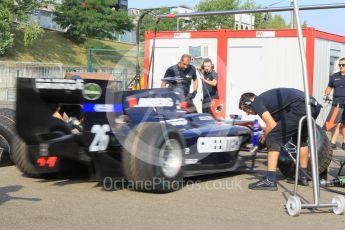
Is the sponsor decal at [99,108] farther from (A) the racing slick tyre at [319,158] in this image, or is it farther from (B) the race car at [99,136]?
(A) the racing slick tyre at [319,158]

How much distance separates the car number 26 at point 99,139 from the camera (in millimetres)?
6438

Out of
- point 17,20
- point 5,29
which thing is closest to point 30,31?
point 5,29

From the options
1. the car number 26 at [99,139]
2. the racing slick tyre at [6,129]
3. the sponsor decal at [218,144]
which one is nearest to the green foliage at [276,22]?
Answer: the sponsor decal at [218,144]

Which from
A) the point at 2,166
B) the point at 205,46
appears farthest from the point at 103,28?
the point at 2,166

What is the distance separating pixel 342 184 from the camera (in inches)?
284

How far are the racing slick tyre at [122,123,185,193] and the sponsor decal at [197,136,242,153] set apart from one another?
63 centimetres

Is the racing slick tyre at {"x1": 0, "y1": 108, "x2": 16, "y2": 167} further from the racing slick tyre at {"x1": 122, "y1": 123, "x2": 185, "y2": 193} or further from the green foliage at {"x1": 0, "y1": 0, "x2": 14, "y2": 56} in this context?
the green foliage at {"x1": 0, "y1": 0, "x2": 14, "y2": 56}

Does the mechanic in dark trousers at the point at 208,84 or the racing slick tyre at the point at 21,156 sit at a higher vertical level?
the mechanic in dark trousers at the point at 208,84

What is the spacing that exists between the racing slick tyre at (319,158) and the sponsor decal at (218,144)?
2.11 feet

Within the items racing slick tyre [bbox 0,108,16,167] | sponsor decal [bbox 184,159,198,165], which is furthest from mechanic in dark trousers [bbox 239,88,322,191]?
racing slick tyre [bbox 0,108,16,167]

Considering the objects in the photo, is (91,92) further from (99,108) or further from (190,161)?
(190,161)

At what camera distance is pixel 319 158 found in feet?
24.8

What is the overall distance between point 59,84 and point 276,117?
2.72m

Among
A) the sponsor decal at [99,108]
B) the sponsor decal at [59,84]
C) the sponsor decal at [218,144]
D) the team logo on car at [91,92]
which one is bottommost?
the sponsor decal at [218,144]
